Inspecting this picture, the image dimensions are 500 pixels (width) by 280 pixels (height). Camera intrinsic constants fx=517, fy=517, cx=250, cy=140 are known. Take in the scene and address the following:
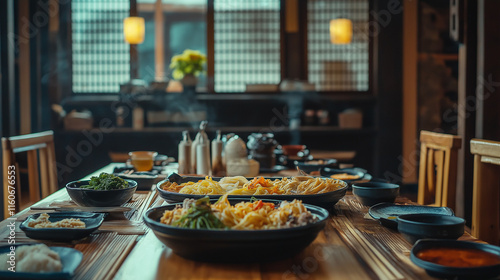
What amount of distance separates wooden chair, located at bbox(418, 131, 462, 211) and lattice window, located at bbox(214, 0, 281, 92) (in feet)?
11.0

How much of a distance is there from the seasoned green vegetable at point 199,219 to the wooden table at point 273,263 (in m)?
0.09

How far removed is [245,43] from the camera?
6262mm

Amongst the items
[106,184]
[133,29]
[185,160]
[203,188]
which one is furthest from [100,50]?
[203,188]

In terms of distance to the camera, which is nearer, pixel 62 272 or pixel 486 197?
pixel 62 272

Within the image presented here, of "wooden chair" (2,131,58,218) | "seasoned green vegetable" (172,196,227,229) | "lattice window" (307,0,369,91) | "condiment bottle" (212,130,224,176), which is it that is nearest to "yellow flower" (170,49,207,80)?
"lattice window" (307,0,369,91)

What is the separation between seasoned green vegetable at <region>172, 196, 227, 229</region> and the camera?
1190mm

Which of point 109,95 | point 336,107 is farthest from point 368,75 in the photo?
point 109,95

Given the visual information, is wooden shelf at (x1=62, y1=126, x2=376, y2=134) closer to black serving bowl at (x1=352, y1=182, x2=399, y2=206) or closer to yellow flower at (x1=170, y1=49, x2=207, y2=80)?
yellow flower at (x1=170, y1=49, x2=207, y2=80)

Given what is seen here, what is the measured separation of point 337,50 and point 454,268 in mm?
5442

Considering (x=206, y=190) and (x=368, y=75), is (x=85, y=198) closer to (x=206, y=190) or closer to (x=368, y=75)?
(x=206, y=190)

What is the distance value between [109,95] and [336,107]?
2741 mm

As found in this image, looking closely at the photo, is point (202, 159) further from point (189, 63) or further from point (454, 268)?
point (189, 63)

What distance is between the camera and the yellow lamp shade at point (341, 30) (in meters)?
5.74

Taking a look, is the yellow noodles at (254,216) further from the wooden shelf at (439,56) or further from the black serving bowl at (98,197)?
the wooden shelf at (439,56)
